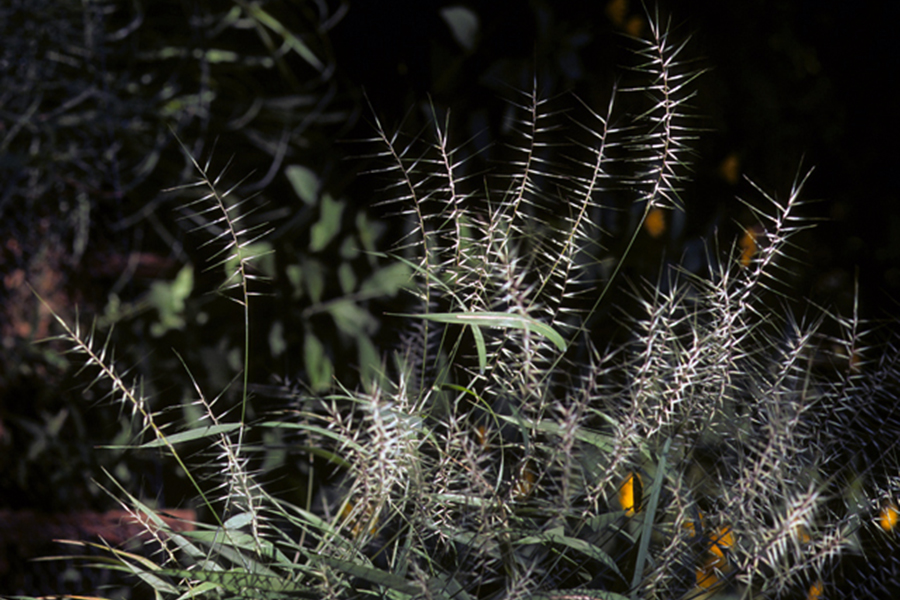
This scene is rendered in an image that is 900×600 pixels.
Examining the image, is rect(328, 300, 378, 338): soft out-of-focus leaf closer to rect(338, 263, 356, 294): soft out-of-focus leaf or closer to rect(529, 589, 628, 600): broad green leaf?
rect(338, 263, 356, 294): soft out-of-focus leaf

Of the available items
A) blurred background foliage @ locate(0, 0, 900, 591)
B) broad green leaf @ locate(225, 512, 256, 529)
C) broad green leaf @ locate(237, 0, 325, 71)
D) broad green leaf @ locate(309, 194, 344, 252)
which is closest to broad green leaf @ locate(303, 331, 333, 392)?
blurred background foliage @ locate(0, 0, 900, 591)

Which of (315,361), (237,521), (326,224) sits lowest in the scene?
(315,361)

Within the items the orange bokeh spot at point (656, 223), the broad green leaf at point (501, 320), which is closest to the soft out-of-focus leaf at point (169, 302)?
the orange bokeh spot at point (656, 223)

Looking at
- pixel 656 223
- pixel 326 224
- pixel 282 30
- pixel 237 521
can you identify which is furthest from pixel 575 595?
pixel 282 30

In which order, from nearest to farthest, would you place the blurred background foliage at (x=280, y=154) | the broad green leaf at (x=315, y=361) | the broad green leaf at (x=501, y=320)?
the broad green leaf at (x=501, y=320), the blurred background foliage at (x=280, y=154), the broad green leaf at (x=315, y=361)

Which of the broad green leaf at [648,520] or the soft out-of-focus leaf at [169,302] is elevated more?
the broad green leaf at [648,520]

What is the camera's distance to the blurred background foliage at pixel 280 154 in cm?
65

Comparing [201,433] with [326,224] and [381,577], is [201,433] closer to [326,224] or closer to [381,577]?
[381,577]

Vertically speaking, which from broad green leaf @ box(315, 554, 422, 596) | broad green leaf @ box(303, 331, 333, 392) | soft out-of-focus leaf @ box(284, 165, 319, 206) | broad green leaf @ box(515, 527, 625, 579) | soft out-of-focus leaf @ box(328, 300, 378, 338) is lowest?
broad green leaf @ box(303, 331, 333, 392)

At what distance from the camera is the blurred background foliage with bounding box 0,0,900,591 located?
25.5 inches

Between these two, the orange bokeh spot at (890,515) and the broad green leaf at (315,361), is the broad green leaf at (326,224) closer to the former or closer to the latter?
the broad green leaf at (315,361)

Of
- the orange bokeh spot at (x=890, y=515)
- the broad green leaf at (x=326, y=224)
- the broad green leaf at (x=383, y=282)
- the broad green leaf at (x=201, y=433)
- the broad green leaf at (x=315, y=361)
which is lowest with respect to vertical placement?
the broad green leaf at (x=315, y=361)

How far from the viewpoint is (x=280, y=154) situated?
0.80m

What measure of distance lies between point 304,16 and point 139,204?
0.32 meters
